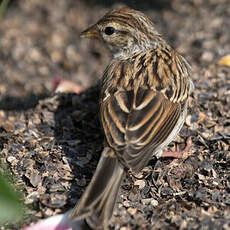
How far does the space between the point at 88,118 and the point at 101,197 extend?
199 centimetres

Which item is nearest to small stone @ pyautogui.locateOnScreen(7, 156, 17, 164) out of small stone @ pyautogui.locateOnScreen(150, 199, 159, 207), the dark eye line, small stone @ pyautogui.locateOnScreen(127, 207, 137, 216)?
small stone @ pyautogui.locateOnScreen(127, 207, 137, 216)

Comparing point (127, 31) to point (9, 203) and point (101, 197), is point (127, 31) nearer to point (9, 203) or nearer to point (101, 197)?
point (101, 197)

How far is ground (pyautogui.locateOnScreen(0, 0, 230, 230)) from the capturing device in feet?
13.8

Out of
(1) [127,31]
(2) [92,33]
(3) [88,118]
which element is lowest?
(3) [88,118]

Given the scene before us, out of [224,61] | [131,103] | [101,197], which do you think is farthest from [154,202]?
[224,61]

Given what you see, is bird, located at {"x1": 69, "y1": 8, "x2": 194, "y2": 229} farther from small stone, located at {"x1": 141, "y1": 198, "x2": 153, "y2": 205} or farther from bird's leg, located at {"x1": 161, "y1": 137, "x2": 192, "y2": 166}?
small stone, located at {"x1": 141, "y1": 198, "x2": 153, "y2": 205}

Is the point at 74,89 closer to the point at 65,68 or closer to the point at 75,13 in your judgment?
the point at 65,68

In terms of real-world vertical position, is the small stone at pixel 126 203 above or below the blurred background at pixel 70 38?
below

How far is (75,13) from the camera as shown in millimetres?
8828

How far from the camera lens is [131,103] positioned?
4355 millimetres

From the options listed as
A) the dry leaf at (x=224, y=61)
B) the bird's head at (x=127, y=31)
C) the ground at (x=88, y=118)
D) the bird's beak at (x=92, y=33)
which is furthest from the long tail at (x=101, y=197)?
the dry leaf at (x=224, y=61)

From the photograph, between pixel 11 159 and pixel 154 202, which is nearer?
pixel 154 202

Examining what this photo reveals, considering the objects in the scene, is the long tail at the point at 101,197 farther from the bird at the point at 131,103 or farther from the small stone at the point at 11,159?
the small stone at the point at 11,159

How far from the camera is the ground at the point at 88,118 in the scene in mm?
4191
